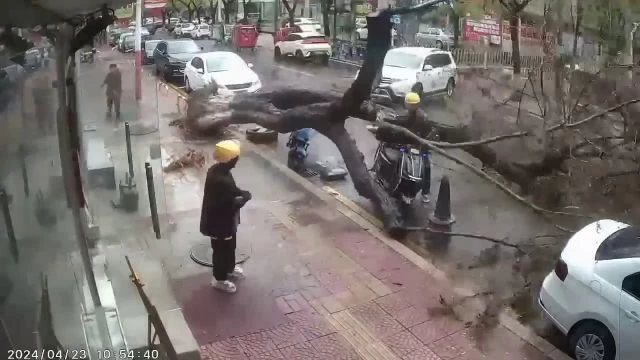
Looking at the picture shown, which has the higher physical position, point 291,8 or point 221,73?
point 291,8

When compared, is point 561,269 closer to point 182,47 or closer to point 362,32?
point 362,32

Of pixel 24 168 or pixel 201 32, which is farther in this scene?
pixel 201 32

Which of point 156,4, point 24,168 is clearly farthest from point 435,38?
point 24,168

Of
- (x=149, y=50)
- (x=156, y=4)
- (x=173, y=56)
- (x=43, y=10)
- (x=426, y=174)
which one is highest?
(x=156, y=4)

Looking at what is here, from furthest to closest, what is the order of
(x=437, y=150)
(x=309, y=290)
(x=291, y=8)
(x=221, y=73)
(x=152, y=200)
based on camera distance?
(x=291, y=8) → (x=221, y=73) → (x=437, y=150) → (x=309, y=290) → (x=152, y=200)

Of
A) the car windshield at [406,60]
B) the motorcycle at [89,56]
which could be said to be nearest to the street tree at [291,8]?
the car windshield at [406,60]

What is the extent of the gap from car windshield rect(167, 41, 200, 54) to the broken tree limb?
4514 mm

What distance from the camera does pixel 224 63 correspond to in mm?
9805

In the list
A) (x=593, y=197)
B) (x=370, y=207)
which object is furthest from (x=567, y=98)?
(x=370, y=207)

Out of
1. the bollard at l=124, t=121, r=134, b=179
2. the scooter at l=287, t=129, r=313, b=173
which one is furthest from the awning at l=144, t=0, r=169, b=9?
the bollard at l=124, t=121, r=134, b=179

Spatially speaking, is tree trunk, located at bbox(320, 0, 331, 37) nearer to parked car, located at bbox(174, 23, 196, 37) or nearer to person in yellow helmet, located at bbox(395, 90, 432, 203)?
parked car, located at bbox(174, 23, 196, 37)

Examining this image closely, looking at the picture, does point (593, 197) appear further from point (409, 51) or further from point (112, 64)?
point (409, 51)

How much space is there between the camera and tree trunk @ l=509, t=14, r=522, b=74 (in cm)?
678

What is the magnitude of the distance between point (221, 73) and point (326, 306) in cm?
537
